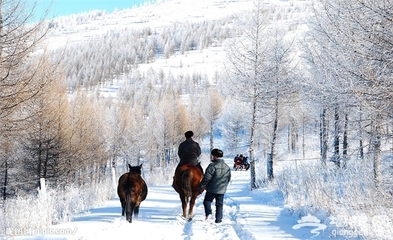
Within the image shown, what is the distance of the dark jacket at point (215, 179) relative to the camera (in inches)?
338

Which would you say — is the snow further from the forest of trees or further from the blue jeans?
the forest of trees

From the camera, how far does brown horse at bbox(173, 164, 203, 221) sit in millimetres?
9062

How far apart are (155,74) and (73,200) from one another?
12689 cm

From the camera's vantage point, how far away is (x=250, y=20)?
1689cm

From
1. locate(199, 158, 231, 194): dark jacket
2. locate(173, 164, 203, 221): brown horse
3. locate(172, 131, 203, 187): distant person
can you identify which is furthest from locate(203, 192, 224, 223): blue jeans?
locate(172, 131, 203, 187): distant person

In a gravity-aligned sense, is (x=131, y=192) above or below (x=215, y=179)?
below

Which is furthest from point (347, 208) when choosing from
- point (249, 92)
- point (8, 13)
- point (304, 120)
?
point (304, 120)

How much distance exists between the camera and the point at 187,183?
29.8 ft

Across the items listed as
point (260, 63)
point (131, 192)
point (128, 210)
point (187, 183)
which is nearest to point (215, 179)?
point (187, 183)

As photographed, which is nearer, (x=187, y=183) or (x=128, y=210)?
(x=128, y=210)

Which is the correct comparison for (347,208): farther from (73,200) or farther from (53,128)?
(53,128)

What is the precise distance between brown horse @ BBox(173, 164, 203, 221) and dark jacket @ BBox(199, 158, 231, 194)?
0.47 metres

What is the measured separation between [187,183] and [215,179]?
0.82 meters

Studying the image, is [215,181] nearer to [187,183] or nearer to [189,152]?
[187,183]
